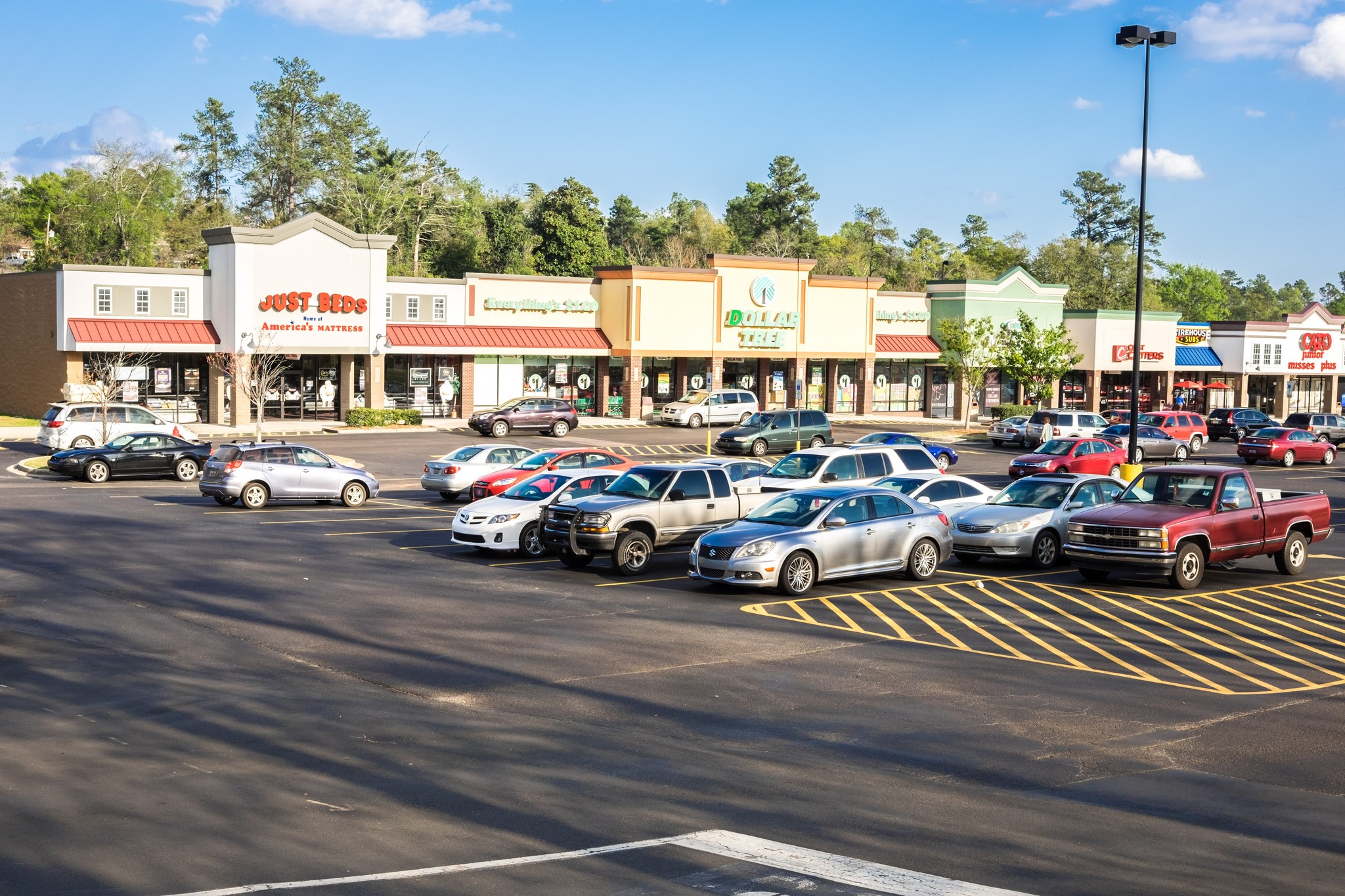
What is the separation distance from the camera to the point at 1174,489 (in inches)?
837

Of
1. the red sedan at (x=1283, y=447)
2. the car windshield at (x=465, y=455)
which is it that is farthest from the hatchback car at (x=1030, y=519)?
the red sedan at (x=1283, y=447)

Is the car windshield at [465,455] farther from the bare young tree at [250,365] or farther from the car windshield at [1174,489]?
the bare young tree at [250,365]

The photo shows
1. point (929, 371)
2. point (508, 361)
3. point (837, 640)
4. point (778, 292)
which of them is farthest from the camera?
point (929, 371)

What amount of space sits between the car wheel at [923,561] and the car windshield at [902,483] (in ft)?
9.89

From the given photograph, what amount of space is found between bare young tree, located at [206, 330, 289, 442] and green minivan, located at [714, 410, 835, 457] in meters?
17.8

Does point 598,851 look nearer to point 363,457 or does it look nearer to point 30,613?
point 30,613

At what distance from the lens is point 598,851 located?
8594mm

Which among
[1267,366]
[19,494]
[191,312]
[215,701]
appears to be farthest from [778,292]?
[215,701]

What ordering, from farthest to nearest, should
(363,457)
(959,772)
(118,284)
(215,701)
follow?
(118,284), (363,457), (215,701), (959,772)

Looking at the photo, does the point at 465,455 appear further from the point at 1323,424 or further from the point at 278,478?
the point at 1323,424

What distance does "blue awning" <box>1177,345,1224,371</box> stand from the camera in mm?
77625

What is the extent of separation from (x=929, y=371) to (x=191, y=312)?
3880cm

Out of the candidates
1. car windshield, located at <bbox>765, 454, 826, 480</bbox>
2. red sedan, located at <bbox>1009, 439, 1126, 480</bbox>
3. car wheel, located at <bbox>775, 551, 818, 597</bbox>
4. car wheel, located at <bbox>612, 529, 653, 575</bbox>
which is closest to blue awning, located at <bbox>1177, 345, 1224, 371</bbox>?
red sedan, located at <bbox>1009, 439, 1126, 480</bbox>

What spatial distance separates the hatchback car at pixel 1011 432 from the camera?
52844mm
